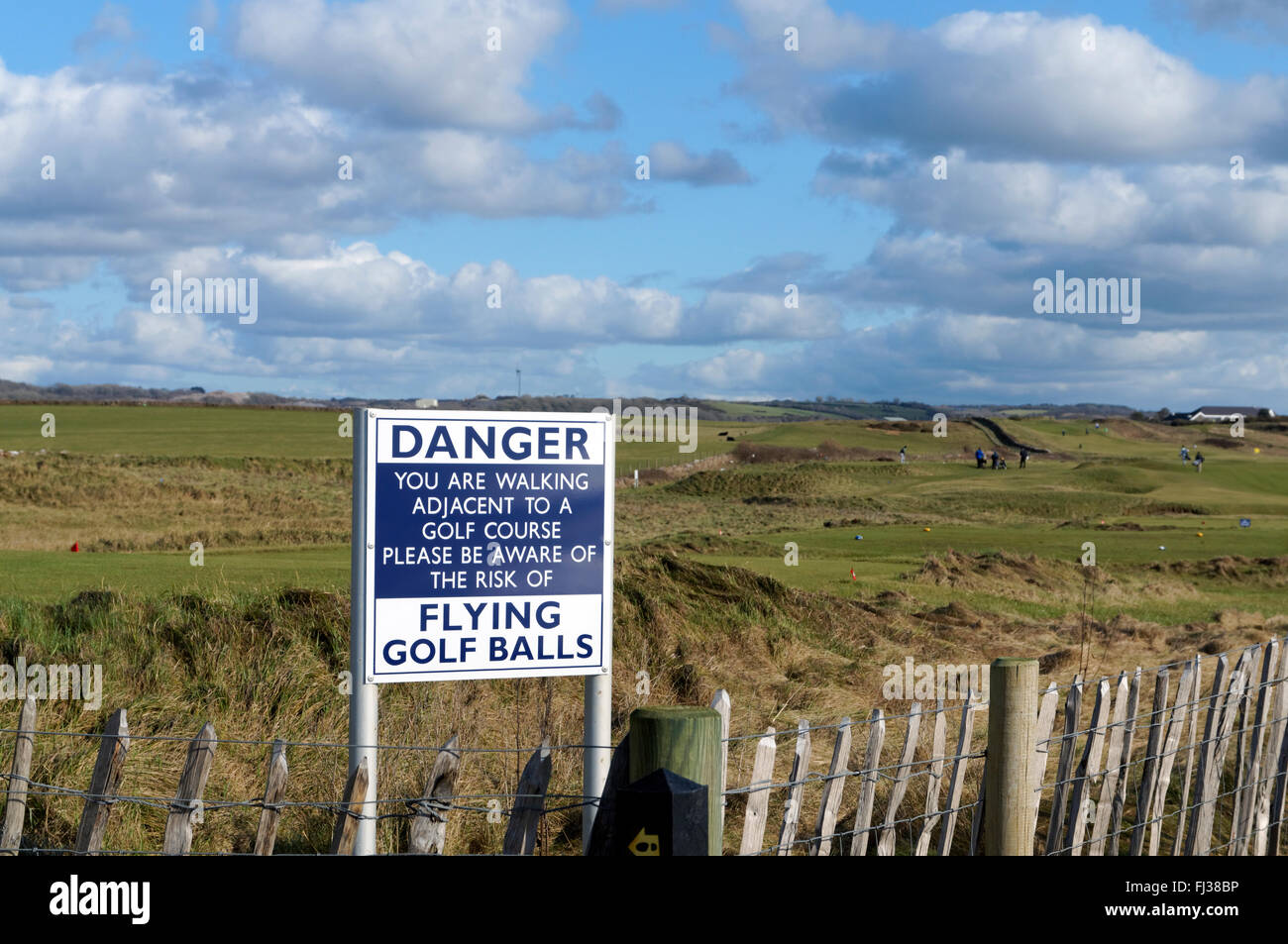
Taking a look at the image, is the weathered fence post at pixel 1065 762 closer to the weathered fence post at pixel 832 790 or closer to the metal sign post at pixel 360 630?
the weathered fence post at pixel 832 790

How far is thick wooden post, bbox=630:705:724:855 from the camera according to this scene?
355 cm

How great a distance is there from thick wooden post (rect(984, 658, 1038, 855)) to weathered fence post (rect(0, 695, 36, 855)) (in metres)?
4.12

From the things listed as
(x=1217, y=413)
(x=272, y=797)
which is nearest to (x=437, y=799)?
(x=272, y=797)

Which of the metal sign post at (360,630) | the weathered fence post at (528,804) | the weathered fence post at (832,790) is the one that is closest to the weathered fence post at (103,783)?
the metal sign post at (360,630)

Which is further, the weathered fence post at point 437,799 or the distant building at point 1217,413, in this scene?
the distant building at point 1217,413

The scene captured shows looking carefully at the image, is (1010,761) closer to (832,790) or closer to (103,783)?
(832,790)

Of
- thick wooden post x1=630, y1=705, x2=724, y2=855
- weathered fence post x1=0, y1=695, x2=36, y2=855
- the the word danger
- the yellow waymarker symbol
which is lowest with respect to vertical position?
weathered fence post x1=0, y1=695, x2=36, y2=855

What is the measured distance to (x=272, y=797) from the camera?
4695 mm

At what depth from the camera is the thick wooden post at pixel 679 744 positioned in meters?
3.55

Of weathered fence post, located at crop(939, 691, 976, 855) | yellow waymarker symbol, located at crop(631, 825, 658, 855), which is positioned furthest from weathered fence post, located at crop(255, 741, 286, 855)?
weathered fence post, located at crop(939, 691, 976, 855)

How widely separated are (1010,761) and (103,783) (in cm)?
345

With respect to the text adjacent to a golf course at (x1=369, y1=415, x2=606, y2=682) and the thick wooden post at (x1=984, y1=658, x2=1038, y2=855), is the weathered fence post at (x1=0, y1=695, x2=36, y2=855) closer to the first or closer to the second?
the text adjacent to a golf course at (x1=369, y1=415, x2=606, y2=682)
